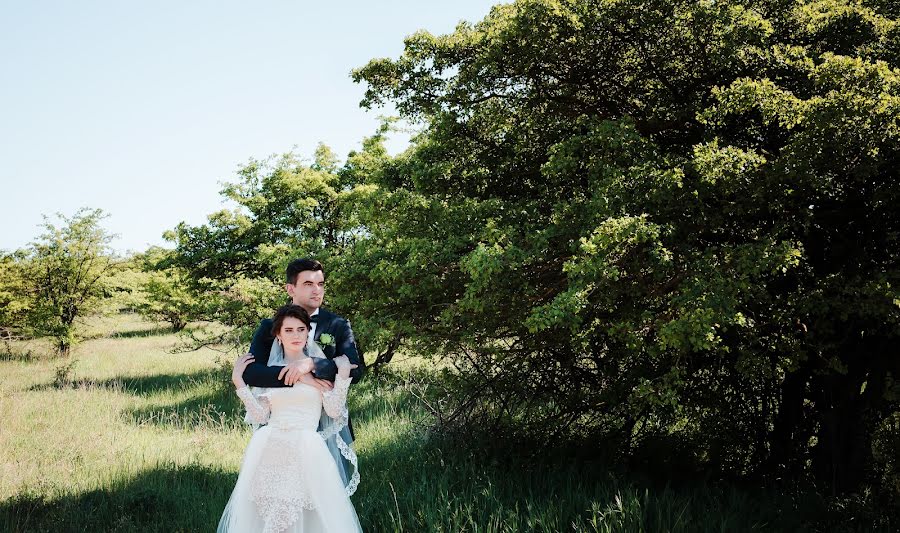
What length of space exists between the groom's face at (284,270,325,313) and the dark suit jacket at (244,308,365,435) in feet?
0.46

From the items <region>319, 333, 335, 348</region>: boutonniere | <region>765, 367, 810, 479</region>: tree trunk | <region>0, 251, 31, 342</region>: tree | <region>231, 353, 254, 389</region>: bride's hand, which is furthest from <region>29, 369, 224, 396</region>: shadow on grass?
<region>765, 367, 810, 479</region>: tree trunk

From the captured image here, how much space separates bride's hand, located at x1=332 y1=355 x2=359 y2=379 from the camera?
13.4 ft

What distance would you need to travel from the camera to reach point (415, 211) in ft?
25.3

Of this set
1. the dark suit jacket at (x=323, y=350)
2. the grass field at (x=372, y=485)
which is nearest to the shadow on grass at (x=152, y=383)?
the grass field at (x=372, y=485)

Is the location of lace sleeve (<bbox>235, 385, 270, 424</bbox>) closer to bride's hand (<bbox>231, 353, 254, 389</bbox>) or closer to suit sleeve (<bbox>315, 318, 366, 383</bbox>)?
bride's hand (<bbox>231, 353, 254, 389</bbox>)

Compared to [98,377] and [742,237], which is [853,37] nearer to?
[742,237]

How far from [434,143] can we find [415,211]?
1.15 meters

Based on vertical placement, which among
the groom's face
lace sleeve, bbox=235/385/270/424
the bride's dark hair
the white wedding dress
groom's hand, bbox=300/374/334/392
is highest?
the groom's face

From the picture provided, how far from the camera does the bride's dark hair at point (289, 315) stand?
409 cm

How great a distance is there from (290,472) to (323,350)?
0.84 m

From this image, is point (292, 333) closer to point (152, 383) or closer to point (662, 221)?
point (662, 221)

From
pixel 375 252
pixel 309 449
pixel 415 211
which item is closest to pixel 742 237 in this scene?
pixel 415 211

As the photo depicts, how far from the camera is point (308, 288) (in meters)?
4.35

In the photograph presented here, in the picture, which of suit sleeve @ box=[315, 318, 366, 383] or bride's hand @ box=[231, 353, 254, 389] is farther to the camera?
suit sleeve @ box=[315, 318, 366, 383]
